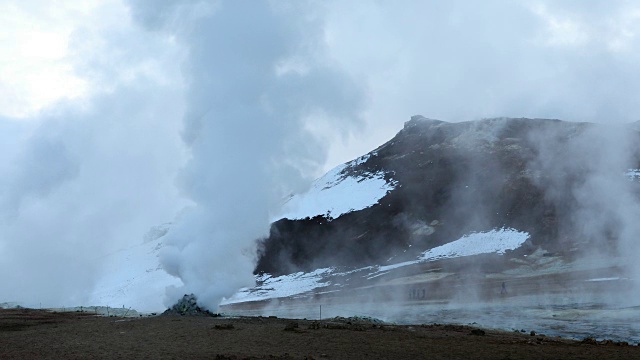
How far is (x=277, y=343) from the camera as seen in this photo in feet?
77.0

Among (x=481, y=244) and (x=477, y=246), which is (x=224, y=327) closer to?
(x=477, y=246)

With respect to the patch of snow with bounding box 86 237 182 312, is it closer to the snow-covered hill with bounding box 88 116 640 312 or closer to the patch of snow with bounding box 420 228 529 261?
the snow-covered hill with bounding box 88 116 640 312

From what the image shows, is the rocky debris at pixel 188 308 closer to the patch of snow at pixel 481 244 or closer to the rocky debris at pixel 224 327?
the rocky debris at pixel 224 327

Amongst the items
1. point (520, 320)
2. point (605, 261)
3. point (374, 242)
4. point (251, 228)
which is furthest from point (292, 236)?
point (520, 320)

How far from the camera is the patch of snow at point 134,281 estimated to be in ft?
242

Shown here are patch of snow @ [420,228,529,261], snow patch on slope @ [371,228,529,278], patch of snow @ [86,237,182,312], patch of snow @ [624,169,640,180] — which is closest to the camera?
patch of snow @ [86,237,182,312]

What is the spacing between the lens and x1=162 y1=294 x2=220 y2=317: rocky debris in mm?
38219

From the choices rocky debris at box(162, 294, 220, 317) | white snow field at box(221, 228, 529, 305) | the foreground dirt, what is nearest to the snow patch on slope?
white snow field at box(221, 228, 529, 305)

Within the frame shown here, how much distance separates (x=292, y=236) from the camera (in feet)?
324

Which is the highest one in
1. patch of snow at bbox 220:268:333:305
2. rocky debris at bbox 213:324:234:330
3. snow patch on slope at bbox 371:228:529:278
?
snow patch on slope at bbox 371:228:529:278

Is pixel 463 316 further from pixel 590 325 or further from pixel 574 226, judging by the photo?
pixel 574 226

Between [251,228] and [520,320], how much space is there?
1827 centimetres

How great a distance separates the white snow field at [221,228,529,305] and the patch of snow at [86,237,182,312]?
1096cm

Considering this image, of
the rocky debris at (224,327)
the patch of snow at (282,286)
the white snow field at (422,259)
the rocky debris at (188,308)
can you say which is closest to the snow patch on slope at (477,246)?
the white snow field at (422,259)
